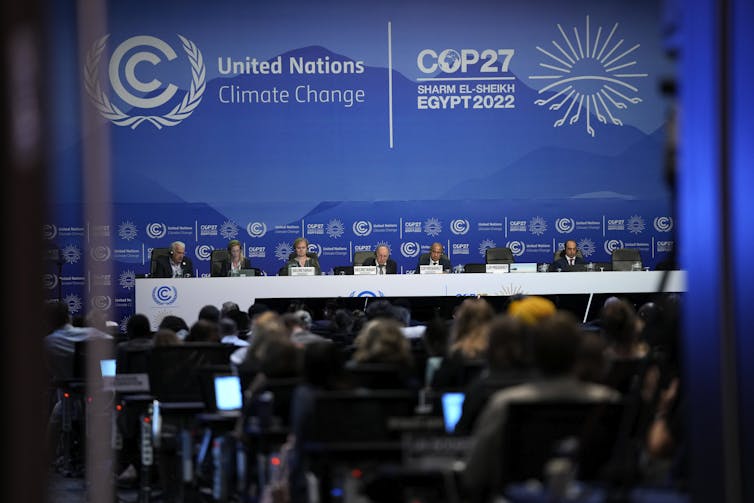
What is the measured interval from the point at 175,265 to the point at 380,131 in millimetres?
4602

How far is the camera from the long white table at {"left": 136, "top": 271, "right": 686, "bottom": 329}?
14.3 m

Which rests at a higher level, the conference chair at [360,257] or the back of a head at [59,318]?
the conference chair at [360,257]

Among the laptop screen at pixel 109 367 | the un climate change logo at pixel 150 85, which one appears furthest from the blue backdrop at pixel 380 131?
the laptop screen at pixel 109 367

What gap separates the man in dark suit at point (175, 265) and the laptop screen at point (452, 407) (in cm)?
1060

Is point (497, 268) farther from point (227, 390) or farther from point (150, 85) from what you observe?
point (227, 390)

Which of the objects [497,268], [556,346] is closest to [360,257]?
[497,268]

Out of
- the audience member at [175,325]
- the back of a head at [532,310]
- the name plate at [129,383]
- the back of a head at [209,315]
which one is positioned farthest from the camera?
the back of a head at [209,315]

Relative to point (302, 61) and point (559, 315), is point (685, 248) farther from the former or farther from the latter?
point (302, 61)

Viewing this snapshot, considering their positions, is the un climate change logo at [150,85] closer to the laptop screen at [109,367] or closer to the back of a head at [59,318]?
the back of a head at [59,318]

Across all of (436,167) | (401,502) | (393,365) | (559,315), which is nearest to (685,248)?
(559,315)

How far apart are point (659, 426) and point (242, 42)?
600 inches

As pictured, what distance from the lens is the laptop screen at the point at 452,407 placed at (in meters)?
5.11

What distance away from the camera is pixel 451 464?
14.0 ft

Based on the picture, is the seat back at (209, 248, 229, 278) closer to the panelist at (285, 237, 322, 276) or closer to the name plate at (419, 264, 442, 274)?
the panelist at (285, 237, 322, 276)
